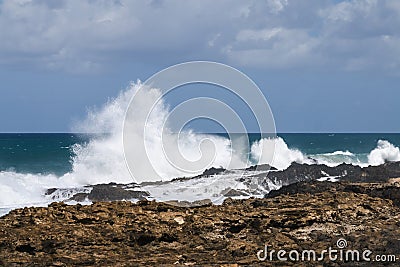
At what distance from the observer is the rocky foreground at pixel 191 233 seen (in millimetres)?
9000

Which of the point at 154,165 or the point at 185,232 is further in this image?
the point at 154,165

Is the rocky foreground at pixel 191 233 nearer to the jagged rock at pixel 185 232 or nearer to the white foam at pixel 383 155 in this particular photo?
the jagged rock at pixel 185 232

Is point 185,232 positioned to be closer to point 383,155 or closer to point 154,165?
point 154,165

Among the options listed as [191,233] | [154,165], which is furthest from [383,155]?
[191,233]

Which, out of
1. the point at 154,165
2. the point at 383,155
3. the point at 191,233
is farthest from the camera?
the point at 383,155

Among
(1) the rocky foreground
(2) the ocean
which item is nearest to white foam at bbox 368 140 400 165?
(2) the ocean

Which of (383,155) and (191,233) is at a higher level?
(383,155)

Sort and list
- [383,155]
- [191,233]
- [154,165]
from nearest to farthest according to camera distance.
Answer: [191,233] → [154,165] → [383,155]

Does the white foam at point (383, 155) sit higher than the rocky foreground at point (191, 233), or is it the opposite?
the white foam at point (383, 155)

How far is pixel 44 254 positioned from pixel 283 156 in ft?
129

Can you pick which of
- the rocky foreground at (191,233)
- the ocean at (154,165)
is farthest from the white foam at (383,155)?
the rocky foreground at (191,233)

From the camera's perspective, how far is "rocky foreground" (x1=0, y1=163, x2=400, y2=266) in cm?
900

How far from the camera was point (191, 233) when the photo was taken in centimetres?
988

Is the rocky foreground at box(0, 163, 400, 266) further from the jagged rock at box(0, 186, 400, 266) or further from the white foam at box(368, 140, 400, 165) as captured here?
the white foam at box(368, 140, 400, 165)
